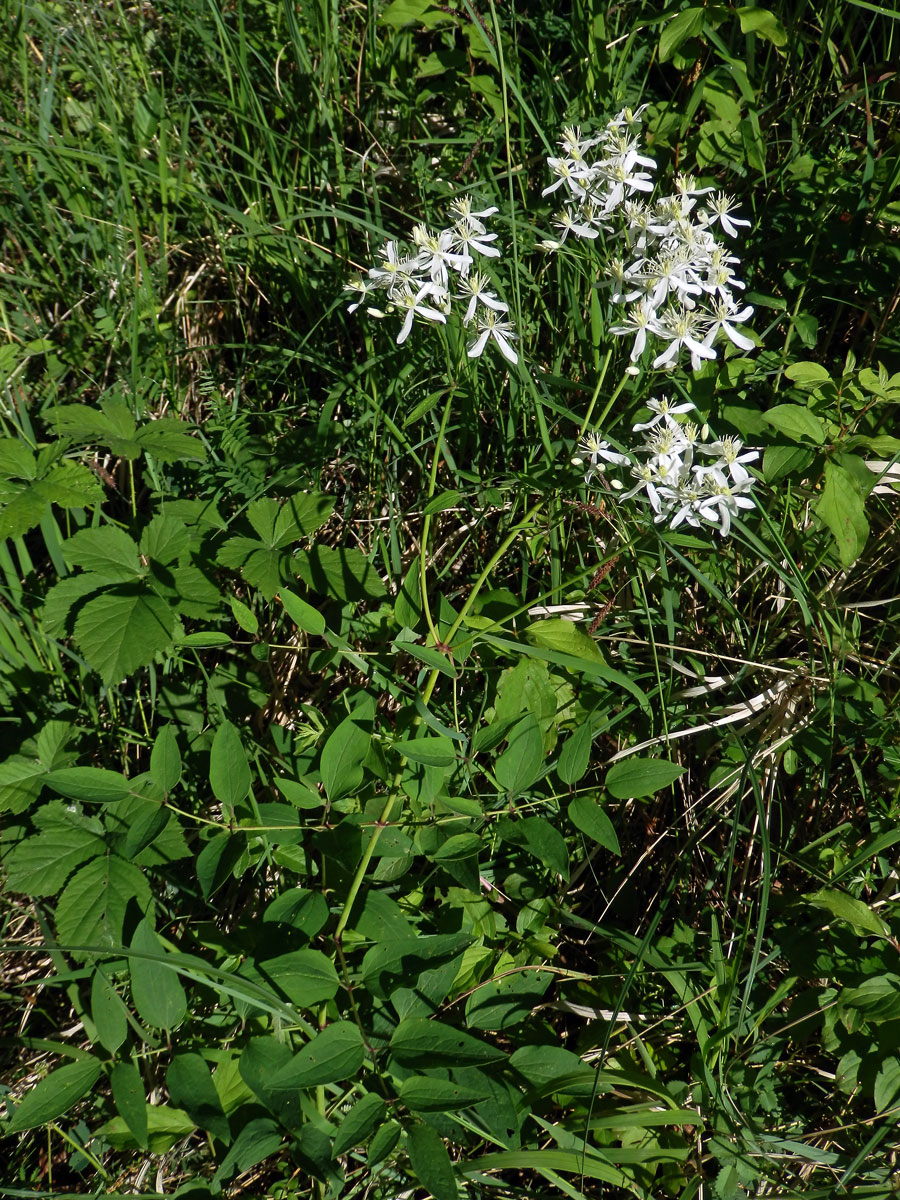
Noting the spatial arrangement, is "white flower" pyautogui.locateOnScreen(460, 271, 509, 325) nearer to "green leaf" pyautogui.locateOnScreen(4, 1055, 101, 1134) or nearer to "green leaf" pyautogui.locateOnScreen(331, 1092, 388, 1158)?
"green leaf" pyautogui.locateOnScreen(331, 1092, 388, 1158)

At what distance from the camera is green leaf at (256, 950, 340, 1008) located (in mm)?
1378

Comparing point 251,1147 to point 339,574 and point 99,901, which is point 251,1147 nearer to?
point 99,901

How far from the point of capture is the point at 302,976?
139cm

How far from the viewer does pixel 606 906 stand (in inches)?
75.8

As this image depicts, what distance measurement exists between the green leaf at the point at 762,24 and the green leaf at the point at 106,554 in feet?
6.36

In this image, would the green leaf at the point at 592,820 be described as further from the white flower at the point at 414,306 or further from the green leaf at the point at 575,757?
the white flower at the point at 414,306

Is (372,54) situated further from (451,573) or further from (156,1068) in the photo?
(156,1068)

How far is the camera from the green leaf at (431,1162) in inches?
47.2

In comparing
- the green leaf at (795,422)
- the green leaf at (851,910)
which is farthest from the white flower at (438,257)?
the green leaf at (851,910)

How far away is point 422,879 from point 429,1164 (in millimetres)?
586

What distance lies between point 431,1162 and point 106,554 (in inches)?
48.8

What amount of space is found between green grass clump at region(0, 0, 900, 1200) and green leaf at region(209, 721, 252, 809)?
0.01 metres

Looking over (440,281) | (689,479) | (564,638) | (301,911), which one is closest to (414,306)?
(440,281)

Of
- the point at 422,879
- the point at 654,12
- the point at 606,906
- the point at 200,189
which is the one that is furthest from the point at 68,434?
the point at 654,12
